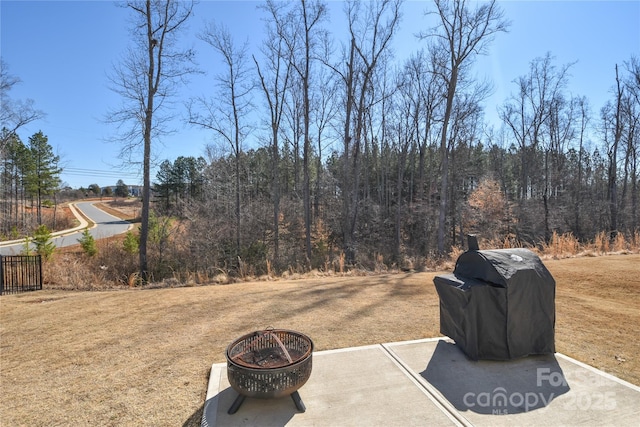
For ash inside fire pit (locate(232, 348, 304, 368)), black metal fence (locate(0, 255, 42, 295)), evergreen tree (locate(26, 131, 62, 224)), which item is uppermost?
evergreen tree (locate(26, 131, 62, 224))

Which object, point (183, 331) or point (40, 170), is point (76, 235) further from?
point (183, 331)

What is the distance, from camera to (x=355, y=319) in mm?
4891

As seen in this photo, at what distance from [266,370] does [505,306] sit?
2433 mm

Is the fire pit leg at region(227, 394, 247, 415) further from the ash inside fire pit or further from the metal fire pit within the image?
the ash inside fire pit

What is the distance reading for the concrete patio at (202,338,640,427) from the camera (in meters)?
2.40

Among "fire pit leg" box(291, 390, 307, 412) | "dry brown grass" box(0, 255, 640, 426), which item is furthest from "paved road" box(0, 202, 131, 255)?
"fire pit leg" box(291, 390, 307, 412)

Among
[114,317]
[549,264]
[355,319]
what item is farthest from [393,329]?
[549,264]

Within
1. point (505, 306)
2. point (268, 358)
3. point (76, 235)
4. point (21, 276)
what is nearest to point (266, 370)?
point (268, 358)

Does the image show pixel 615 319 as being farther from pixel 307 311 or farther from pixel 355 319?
pixel 307 311

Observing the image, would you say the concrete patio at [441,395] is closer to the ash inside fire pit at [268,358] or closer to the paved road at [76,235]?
the ash inside fire pit at [268,358]

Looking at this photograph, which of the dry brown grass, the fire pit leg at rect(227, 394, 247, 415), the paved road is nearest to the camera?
the fire pit leg at rect(227, 394, 247, 415)

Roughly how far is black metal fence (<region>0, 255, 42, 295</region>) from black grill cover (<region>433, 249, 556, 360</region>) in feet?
34.4

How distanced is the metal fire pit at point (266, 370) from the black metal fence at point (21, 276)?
8810 millimetres

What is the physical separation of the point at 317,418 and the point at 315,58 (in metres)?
14.6
